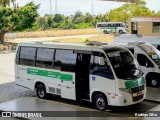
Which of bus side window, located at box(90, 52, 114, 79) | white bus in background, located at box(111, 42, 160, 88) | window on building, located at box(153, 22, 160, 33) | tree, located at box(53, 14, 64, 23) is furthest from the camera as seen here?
tree, located at box(53, 14, 64, 23)

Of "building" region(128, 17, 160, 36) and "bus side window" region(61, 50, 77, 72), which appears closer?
"bus side window" region(61, 50, 77, 72)

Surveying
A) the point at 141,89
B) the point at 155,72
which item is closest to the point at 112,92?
the point at 141,89

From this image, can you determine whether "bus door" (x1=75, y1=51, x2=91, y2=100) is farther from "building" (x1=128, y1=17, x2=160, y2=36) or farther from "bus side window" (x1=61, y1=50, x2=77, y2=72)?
"building" (x1=128, y1=17, x2=160, y2=36)

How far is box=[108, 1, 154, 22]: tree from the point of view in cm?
4997

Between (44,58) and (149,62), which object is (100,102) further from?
(149,62)

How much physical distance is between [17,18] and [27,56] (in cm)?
2184

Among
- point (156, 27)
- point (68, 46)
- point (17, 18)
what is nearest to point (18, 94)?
point (68, 46)

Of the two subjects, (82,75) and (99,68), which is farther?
(82,75)

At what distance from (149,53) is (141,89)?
3801 millimetres

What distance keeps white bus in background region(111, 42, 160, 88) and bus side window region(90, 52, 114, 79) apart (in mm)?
4076

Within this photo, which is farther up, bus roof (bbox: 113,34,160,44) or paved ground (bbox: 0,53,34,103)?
bus roof (bbox: 113,34,160,44)

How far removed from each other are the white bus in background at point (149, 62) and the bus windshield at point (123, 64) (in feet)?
9.58

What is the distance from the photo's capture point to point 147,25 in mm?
34844

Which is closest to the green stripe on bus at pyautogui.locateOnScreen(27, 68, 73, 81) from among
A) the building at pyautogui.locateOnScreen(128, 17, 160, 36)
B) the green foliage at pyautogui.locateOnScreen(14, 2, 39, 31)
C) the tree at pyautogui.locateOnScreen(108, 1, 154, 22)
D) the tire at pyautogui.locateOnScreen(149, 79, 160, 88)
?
the tire at pyautogui.locateOnScreen(149, 79, 160, 88)
